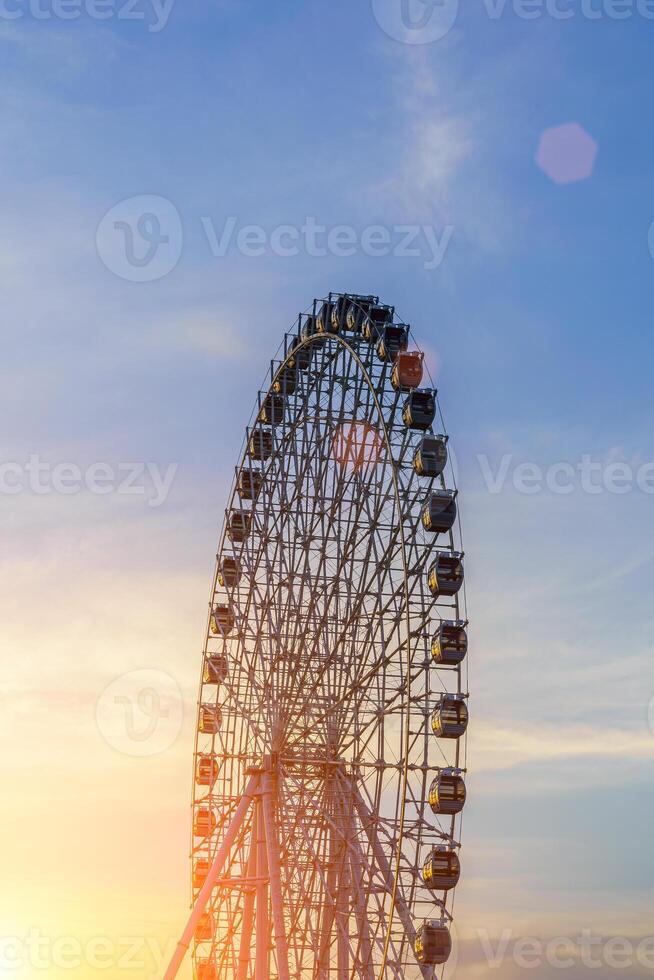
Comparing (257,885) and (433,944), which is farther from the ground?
(257,885)

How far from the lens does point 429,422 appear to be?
3559 centimetres

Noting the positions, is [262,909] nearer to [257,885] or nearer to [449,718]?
[257,885]

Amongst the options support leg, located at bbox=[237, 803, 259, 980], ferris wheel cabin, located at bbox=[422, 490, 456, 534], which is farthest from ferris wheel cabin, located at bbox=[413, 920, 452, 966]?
ferris wheel cabin, located at bbox=[422, 490, 456, 534]

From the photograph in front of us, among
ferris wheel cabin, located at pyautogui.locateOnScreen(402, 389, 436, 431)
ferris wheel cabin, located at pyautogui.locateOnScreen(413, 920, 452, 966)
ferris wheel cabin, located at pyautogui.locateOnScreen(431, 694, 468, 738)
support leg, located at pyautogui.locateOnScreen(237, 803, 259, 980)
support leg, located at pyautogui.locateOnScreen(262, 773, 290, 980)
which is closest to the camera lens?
ferris wheel cabin, located at pyautogui.locateOnScreen(413, 920, 452, 966)

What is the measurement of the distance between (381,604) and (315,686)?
3.56 meters

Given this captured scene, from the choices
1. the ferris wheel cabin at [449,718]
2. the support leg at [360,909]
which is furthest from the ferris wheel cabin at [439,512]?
the support leg at [360,909]

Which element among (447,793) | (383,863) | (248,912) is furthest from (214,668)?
(447,793)

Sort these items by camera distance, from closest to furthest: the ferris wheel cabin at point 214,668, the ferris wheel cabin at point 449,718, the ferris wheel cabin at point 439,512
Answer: the ferris wheel cabin at point 449,718 < the ferris wheel cabin at point 439,512 < the ferris wheel cabin at point 214,668

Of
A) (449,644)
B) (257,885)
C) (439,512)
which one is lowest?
(257,885)

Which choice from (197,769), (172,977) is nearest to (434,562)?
(172,977)

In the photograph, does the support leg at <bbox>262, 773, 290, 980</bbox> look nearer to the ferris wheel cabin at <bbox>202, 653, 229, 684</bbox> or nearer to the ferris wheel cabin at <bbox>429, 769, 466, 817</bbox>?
the ferris wheel cabin at <bbox>429, 769, 466, 817</bbox>

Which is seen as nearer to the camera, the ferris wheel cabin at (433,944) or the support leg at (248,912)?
the ferris wheel cabin at (433,944)

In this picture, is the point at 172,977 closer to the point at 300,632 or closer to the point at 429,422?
the point at 300,632

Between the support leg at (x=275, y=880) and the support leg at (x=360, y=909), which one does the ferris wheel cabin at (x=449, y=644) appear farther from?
the support leg at (x=275, y=880)
